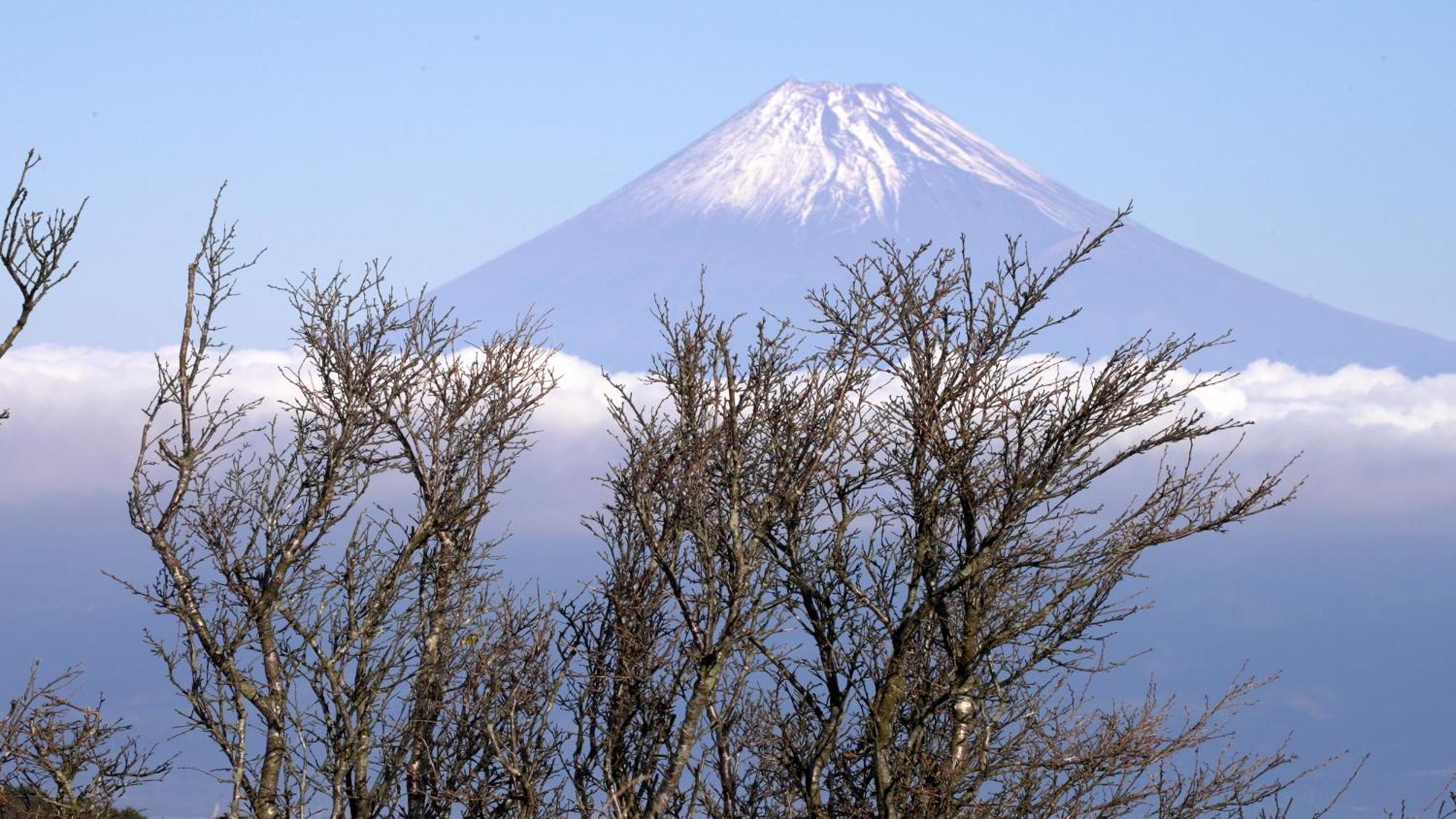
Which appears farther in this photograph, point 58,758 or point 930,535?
point 58,758

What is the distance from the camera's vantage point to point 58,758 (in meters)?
19.0

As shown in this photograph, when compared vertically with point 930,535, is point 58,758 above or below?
below

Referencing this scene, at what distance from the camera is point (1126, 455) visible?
56.9ft

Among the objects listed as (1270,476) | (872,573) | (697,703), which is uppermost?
(1270,476)

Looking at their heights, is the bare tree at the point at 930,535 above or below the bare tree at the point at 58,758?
above

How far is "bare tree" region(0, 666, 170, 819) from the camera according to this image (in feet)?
53.4

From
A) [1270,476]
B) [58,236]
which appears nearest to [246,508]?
[58,236]

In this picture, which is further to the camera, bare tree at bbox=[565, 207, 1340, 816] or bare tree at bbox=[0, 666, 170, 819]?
bare tree at bbox=[565, 207, 1340, 816]

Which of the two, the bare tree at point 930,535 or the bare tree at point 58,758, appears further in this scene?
the bare tree at point 930,535

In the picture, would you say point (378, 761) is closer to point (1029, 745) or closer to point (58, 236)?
point (1029, 745)

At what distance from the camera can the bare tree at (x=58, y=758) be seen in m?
16.3

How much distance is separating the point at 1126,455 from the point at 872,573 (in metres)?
3.10

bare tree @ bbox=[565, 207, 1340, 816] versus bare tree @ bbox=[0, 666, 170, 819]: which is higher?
bare tree @ bbox=[565, 207, 1340, 816]

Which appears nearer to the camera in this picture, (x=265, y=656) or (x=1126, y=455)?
(x=1126, y=455)
